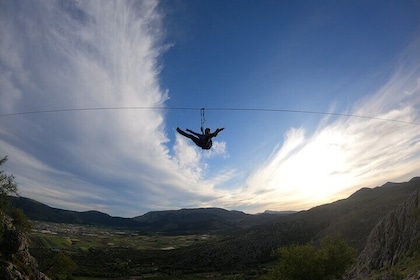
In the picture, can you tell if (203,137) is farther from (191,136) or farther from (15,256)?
(15,256)

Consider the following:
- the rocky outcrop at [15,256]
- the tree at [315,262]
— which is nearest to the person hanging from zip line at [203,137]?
the tree at [315,262]

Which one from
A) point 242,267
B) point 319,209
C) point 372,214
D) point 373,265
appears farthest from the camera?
point 319,209

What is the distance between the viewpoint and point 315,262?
40375 millimetres

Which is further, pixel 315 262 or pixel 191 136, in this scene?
pixel 315 262

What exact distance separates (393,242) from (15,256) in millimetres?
58885

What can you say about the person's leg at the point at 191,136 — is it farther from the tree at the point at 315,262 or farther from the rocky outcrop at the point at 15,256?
the rocky outcrop at the point at 15,256

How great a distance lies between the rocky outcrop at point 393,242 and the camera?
132ft

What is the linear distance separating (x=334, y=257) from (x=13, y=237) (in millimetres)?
48666

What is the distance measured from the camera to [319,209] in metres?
125

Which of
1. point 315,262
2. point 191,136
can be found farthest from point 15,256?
point 315,262

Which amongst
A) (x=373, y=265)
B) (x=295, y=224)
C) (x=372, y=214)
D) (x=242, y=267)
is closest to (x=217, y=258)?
(x=242, y=267)

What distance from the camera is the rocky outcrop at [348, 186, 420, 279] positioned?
4022cm

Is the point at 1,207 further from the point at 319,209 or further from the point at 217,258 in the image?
the point at 319,209

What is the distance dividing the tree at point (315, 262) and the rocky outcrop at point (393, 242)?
18.8 ft
